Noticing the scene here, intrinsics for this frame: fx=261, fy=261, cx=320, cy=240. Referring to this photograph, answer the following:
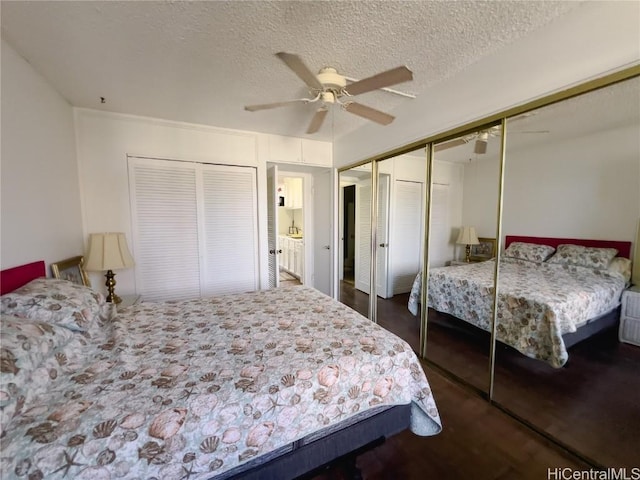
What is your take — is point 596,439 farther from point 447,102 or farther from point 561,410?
point 447,102

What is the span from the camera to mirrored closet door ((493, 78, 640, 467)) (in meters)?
1.50

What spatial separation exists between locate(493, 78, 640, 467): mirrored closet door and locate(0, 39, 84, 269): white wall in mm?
3197

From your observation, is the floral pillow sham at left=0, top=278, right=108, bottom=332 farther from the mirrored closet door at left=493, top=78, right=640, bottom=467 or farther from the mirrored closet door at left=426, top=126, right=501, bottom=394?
the mirrored closet door at left=493, top=78, right=640, bottom=467

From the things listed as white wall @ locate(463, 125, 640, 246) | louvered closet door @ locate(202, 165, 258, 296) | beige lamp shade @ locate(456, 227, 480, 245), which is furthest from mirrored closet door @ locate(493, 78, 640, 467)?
louvered closet door @ locate(202, 165, 258, 296)

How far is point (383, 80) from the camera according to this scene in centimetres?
154

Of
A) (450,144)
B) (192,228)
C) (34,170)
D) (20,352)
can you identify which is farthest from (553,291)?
(34,170)

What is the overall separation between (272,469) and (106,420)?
693 mm

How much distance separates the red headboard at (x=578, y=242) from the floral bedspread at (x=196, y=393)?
119cm

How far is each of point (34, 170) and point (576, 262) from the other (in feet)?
12.4

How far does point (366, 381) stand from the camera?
1321mm

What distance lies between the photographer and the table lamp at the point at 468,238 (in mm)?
2170

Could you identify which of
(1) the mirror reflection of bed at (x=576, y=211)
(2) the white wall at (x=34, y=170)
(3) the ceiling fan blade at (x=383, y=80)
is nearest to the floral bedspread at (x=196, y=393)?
(2) the white wall at (x=34, y=170)

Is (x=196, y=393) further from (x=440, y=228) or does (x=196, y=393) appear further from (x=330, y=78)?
(x=440, y=228)

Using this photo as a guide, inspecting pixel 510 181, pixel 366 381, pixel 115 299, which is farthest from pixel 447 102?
pixel 115 299
